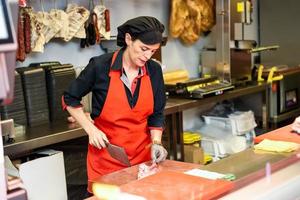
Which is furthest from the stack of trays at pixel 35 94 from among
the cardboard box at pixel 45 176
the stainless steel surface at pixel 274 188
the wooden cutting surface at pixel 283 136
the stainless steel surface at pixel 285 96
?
the stainless steel surface at pixel 285 96

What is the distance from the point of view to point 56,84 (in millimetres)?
3059

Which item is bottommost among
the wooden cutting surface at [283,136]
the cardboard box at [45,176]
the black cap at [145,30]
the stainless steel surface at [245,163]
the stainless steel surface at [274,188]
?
the cardboard box at [45,176]

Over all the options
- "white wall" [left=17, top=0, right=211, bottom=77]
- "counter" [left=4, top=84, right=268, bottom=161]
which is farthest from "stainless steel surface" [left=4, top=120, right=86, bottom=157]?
"white wall" [left=17, top=0, right=211, bottom=77]

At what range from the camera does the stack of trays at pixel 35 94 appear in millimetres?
2912

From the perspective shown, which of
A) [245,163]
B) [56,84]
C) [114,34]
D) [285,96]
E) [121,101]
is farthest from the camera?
[285,96]

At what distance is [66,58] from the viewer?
350cm

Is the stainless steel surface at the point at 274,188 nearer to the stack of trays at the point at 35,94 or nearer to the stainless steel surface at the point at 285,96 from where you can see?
the stack of trays at the point at 35,94

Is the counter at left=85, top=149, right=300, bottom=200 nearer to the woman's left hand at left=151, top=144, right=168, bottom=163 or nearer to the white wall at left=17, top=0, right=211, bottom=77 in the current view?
the woman's left hand at left=151, top=144, right=168, bottom=163

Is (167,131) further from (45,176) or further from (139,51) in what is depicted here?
(139,51)

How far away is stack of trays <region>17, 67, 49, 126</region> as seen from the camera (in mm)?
2912

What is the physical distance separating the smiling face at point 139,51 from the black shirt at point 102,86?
3.9 inches

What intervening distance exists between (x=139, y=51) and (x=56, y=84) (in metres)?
1.18

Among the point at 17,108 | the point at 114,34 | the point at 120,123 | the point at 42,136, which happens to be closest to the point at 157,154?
the point at 120,123

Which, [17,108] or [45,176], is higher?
[17,108]
